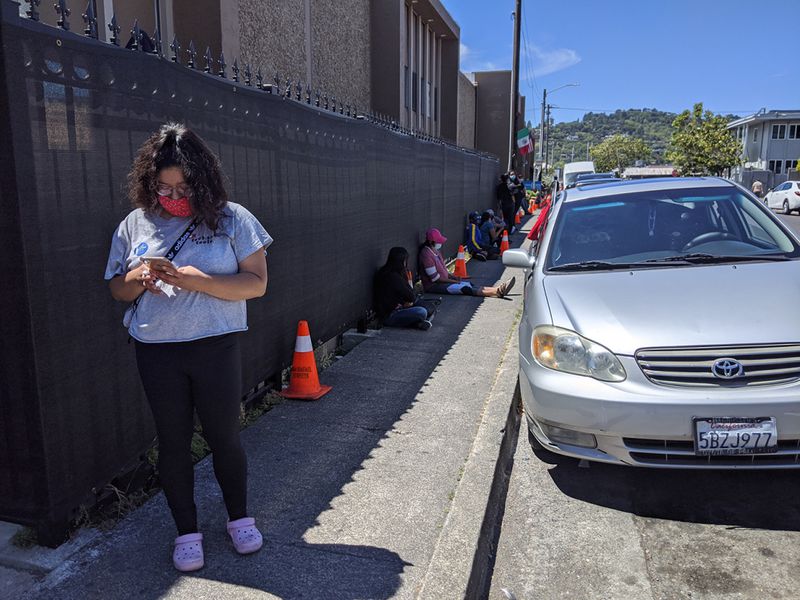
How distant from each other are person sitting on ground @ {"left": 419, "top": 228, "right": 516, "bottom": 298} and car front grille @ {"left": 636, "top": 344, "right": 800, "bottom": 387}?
6412 millimetres

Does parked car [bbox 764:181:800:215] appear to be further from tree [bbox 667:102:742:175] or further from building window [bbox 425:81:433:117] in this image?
tree [bbox 667:102:742:175]

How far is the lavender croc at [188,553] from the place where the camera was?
285 centimetres

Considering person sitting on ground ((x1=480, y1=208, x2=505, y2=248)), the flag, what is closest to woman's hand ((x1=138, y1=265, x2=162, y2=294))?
person sitting on ground ((x1=480, y1=208, x2=505, y2=248))

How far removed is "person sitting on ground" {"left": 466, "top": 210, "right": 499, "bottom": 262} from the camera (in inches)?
564

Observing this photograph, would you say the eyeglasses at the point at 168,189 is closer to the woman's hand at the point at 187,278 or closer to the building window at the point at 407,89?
the woman's hand at the point at 187,278

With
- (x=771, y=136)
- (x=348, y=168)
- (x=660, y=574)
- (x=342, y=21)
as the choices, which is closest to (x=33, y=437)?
(x=660, y=574)

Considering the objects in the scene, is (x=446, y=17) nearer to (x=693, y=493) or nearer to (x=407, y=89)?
(x=407, y=89)

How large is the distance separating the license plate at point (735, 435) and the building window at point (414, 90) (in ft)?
64.1

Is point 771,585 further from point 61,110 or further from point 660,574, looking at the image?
point 61,110

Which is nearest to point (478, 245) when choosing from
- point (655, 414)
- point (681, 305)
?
point (681, 305)

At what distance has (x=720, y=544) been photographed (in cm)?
332

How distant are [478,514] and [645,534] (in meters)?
0.91

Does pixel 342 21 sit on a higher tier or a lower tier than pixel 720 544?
higher

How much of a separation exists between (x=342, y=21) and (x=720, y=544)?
45.5 feet
